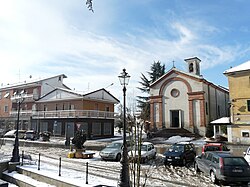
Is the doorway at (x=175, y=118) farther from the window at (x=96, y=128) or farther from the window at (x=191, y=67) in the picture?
the window at (x=96, y=128)

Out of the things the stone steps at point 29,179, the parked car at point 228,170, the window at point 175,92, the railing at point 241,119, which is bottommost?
the stone steps at point 29,179

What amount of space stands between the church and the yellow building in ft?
20.9

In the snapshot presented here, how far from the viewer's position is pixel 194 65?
4231 cm

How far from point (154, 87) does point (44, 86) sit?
22.7 metres

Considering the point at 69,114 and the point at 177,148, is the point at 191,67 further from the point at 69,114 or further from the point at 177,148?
the point at 177,148

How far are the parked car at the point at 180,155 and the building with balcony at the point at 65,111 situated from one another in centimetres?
2140

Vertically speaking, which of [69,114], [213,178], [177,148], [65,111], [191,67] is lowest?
[213,178]

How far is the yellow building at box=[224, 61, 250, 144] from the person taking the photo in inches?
1156

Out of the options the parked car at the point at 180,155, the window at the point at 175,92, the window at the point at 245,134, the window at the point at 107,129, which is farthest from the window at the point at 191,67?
the parked car at the point at 180,155

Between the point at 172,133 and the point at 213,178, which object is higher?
the point at 172,133

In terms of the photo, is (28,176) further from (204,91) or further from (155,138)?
(204,91)

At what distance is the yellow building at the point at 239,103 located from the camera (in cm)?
2938

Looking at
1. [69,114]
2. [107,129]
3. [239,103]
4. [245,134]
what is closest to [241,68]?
[239,103]

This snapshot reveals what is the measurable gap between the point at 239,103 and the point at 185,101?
978 centimetres
